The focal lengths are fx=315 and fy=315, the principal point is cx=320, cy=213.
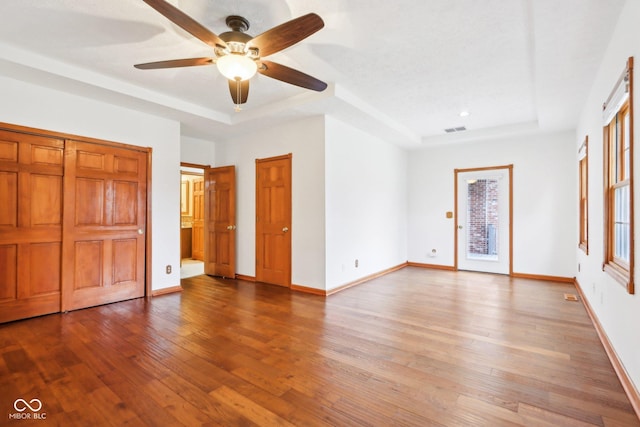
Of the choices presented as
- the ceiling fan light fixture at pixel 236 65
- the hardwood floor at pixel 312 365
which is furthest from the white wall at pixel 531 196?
the ceiling fan light fixture at pixel 236 65

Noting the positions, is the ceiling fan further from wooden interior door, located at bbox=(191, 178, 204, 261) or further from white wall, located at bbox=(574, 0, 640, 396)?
wooden interior door, located at bbox=(191, 178, 204, 261)

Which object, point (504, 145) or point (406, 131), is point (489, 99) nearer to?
point (406, 131)

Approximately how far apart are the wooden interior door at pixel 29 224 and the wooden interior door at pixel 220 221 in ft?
7.79

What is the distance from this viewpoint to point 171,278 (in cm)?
460

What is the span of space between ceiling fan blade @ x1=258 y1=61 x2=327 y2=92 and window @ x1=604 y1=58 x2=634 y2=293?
86.1 inches

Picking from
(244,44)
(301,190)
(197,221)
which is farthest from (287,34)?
(197,221)

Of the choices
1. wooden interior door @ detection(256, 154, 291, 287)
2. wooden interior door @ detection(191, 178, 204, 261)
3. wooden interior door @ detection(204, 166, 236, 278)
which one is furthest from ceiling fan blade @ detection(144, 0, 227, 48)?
wooden interior door @ detection(191, 178, 204, 261)

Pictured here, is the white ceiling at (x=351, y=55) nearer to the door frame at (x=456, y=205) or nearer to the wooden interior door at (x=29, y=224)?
the wooden interior door at (x=29, y=224)

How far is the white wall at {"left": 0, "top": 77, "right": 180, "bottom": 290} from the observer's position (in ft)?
10.9

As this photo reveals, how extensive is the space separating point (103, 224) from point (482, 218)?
618 cm

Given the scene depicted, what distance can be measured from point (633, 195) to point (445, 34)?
1785 mm

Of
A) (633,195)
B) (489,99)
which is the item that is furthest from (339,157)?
(633,195)

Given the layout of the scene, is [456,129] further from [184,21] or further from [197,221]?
[197,221]

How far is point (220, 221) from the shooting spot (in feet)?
18.7
